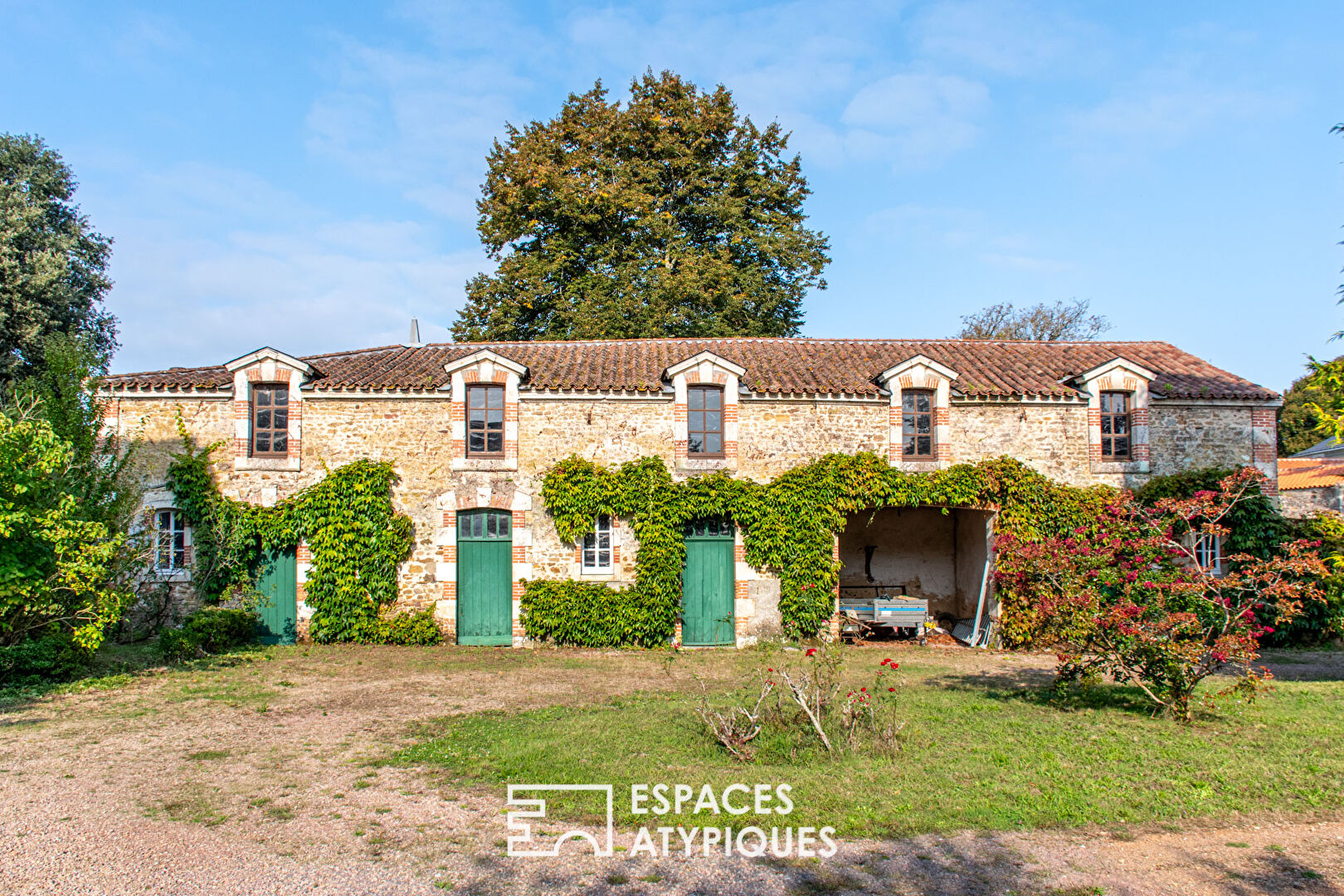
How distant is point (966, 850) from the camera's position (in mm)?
5383

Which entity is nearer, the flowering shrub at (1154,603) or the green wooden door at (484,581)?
the flowering shrub at (1154,603)

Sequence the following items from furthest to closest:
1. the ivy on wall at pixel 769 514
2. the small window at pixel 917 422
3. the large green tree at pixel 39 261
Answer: the large green tree at pixel 39 261
the small window at pixel 917 422
the ivy on wall at pixel 769 514

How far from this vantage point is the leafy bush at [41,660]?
1039 centimetres

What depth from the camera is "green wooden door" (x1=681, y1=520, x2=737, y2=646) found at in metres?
14.9

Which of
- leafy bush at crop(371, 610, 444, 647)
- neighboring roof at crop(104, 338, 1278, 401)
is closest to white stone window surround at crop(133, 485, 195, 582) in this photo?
A: neighboring roof at crop(104, 338, 1278, 401)

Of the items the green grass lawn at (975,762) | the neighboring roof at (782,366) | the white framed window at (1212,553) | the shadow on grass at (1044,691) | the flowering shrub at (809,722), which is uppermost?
the neighboring roof at (782,366)

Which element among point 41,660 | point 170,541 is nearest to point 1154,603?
point 41,660

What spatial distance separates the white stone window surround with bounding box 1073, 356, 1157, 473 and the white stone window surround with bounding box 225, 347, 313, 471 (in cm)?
1467

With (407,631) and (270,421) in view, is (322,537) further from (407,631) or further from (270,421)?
(270,421)

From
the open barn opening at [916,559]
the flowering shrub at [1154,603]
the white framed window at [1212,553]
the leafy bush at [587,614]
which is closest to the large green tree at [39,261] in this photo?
the leafy bush at [587,614]

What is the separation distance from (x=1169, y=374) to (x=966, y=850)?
14.5m

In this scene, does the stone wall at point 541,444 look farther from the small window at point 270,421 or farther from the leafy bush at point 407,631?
the small window at point 270,421

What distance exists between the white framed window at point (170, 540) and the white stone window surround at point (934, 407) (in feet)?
42.3

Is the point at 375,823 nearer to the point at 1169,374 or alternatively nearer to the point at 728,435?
the point at 728,435
